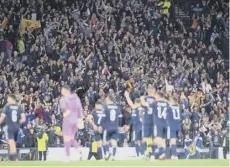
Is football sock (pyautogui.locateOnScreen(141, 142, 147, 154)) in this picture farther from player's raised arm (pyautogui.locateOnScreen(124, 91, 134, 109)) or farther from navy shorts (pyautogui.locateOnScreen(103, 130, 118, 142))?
player's raised arm (pyautogui.locateOnScreen(124, 91, 134, 109))

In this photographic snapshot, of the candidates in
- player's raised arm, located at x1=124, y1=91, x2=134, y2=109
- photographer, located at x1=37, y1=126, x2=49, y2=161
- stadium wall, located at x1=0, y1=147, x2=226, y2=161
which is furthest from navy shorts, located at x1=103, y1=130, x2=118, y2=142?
photographer, located at x1=37, y1=126, x2=49, y2=161

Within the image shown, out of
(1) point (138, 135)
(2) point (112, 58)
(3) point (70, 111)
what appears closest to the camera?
(3) point (70, 111)

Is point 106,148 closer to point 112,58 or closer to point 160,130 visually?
point 160,130

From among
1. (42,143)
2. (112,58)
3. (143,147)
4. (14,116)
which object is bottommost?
(143,147)

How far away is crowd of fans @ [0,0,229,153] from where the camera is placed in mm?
24453

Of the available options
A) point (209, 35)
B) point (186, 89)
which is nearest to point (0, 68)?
point (186, 89)

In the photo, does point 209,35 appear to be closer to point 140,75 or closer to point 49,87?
point 140,75

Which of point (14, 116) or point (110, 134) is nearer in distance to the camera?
point (14, 116)

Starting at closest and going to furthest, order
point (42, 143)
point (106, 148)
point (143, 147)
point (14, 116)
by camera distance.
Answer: point (14, 116) < point (106, 148) < point (143, 147) < point (42, 143)

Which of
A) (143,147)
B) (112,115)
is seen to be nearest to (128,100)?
(143,147)

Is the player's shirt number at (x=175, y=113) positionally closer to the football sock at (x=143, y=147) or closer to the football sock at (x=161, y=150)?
the football sock at (x=161, y=150)

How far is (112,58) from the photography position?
28.1m

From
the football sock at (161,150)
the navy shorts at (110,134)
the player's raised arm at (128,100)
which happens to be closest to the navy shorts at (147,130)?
the football sock at (161,150)

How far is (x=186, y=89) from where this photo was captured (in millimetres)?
26312
